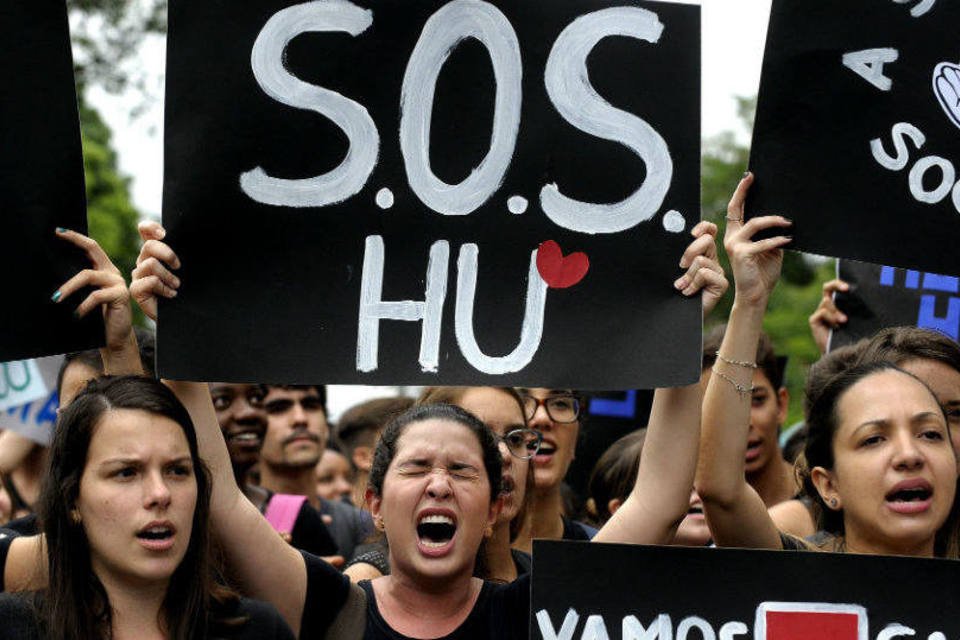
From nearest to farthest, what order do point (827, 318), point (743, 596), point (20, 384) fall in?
point (743, 596) → point (827, 318) → point (20, 384)

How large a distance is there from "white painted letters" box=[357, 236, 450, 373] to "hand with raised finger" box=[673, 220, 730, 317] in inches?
20.6

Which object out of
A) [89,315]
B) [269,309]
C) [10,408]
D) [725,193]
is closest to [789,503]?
[269,309]

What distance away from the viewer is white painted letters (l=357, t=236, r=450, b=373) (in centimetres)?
353

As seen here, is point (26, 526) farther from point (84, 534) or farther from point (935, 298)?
point (935, 298)

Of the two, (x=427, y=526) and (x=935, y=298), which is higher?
(x=935, y=298)

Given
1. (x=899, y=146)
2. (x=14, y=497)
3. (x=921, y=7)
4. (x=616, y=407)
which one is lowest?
(x=14, y=497)

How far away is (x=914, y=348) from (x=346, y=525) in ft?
7.77

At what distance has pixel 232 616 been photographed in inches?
134

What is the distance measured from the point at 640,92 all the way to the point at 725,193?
2731 cm

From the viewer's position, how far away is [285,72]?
359 centimetres

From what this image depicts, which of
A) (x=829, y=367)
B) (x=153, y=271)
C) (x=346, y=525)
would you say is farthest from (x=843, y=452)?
(x=346, y=525)

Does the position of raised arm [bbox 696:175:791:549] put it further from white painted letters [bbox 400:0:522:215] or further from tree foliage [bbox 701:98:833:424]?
tree foliage [bbox 701:98:833:424]

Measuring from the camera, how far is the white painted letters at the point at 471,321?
3.53m

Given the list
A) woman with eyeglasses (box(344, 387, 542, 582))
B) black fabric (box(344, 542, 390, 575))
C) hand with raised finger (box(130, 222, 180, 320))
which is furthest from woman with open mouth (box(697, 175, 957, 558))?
hand with raised finger (box(130, 222, 180, 320))
